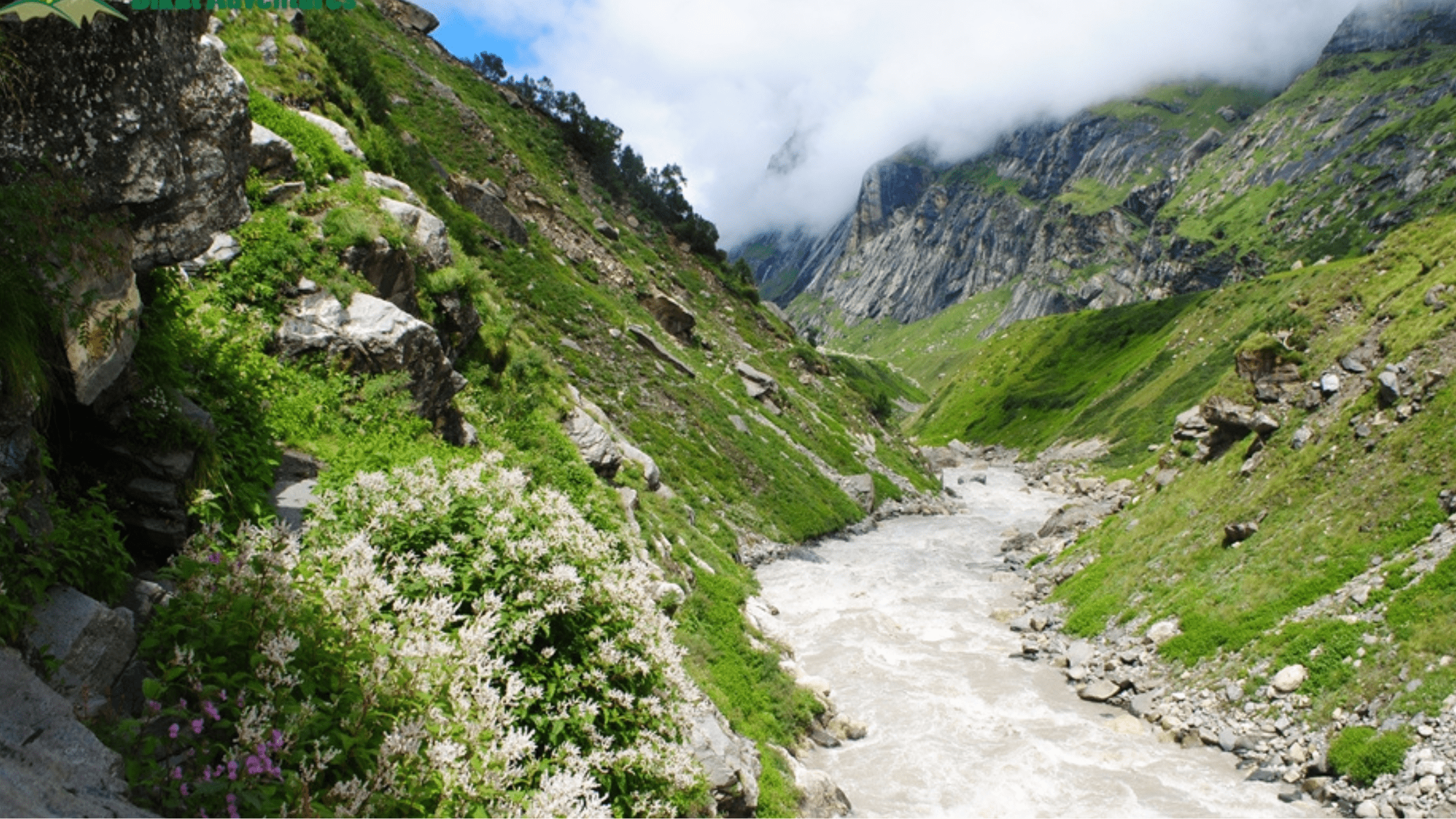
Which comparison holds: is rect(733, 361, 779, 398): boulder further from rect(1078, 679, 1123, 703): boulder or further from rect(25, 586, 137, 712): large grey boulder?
rect(25, 586, 137, 712): large grey boulder

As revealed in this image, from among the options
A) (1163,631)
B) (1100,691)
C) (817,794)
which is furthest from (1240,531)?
(817,794)

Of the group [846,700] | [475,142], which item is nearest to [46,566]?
[846,700]

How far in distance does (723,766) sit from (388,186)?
17.5 m

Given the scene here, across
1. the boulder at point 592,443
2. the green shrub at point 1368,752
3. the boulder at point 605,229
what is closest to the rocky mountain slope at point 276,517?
the boulder at point 592,443

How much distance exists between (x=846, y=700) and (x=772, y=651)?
2696mm

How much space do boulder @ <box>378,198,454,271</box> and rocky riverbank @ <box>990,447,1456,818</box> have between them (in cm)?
2281

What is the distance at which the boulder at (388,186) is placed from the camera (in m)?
18.8

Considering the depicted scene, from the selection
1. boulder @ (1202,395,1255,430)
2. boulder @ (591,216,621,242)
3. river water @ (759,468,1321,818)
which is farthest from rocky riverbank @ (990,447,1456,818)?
boulder @ (591,216,621,242)

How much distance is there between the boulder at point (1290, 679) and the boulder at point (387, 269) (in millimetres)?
23036

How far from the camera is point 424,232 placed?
733 inches

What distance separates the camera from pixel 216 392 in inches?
389

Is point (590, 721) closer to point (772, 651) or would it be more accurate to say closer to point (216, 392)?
point (216, 392)

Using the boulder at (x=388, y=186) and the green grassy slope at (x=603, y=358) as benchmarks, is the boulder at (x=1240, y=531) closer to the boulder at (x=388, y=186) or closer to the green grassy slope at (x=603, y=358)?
the green grassy slope at (x=603, y=358)

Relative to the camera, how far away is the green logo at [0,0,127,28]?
19.6 ft
